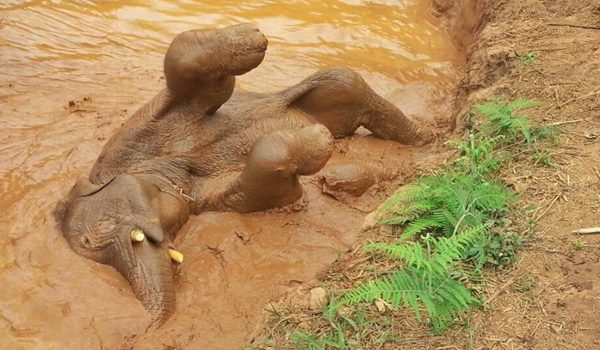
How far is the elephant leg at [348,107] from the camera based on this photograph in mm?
4879

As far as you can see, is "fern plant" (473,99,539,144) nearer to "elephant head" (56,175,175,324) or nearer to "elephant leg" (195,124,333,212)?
"elephant leg" (195,124,333,212)

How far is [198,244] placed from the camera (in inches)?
171

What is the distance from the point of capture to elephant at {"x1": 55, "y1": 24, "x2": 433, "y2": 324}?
3.95 meters

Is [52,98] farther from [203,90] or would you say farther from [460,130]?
[460,130]

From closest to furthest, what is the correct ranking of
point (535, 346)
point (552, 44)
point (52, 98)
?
1. point (535, 346)
2. point (552, 44)
3. point (52, 98)

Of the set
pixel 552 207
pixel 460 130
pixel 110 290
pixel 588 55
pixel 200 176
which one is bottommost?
pixel 110 290

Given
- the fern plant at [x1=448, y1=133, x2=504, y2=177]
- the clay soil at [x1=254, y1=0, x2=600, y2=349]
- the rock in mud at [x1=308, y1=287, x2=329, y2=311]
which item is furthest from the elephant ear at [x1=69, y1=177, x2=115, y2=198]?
the fern plant at [x1=448, y1=133, x2=504, y2=177]

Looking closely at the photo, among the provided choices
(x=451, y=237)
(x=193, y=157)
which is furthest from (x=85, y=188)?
(x=451, y=237)

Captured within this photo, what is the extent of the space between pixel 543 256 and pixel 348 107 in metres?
2.22

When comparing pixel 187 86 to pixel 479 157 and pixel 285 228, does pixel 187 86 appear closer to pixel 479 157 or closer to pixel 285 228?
pixel 285 228

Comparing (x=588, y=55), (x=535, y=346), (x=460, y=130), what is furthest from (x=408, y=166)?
(x=535, y=346)

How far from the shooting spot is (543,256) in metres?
3.16

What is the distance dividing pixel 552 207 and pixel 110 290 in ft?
7.91

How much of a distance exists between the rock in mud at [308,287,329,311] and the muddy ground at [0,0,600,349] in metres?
0.08
